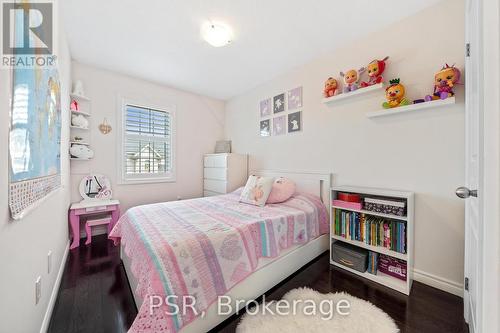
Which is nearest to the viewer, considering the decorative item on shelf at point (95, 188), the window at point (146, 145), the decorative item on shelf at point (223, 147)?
the decorative item on shelf at point (95, 188)

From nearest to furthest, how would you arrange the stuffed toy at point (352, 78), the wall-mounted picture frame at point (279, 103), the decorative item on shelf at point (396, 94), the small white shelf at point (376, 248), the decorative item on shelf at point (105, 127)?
the small white shelf at point (376, 248) → the decorative item on shelf at point (396, 94) → the stuffed toy at point (352, 78) → the decorative item on shelf at point (105, 127) → the wall-mounted picture frame at point (279, 103)

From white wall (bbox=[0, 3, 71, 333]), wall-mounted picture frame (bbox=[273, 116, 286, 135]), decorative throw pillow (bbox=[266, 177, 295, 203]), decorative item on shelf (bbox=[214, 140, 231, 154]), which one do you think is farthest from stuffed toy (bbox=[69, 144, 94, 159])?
wall-mounted picture frame (bbox=[273, 116, 286, 135])

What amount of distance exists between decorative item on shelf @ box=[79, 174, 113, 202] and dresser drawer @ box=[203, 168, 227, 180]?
1545 mm

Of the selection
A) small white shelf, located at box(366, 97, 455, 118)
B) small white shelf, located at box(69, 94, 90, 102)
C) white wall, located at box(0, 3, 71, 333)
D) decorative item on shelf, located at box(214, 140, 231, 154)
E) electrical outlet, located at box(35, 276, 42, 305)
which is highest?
small white shelf, located at box(69, 94, 90, 102)

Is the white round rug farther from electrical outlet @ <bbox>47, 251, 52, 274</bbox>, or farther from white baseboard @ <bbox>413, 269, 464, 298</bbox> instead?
electrical outlet @ <bbox>47, 251, 52, 274</bbox>

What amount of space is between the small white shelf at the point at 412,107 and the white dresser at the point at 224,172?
209 cm

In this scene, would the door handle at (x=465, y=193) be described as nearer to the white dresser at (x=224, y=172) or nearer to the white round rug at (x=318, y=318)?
the white round rug at (x=318, y=318)

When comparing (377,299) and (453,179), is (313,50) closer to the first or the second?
(453,179)

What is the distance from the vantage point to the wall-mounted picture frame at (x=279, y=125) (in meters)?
2.95

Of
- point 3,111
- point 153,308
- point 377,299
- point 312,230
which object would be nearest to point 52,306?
point 153,308

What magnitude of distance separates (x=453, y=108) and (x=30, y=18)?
2862 millimetres

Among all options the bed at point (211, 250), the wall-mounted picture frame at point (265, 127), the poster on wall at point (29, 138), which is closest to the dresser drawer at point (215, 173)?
the wall-mounted picture frame at point (265, 127)

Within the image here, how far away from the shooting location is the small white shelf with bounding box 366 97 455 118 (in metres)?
1.55

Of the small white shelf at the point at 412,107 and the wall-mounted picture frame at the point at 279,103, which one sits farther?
the wall-mounted picture frame at the point at 279,103
